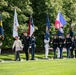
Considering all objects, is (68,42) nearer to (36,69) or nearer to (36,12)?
(36,12)

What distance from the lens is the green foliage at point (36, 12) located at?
3142cm

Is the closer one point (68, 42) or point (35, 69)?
point (35, 69)

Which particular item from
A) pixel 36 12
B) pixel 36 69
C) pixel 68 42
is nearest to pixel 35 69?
pixel 36 69

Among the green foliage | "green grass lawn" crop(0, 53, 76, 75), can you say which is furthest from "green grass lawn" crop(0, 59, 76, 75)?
the green foliage

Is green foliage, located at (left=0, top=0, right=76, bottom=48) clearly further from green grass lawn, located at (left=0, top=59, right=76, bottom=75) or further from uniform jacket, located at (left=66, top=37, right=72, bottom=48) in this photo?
green grass lawn, located at (left=0, top=59, right=76, bottom=75)

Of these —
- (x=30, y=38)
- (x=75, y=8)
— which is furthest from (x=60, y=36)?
(x=75, y=8)

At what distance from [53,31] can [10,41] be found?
6.48 meters

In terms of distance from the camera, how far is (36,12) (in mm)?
37375

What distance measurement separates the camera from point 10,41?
3209 cm

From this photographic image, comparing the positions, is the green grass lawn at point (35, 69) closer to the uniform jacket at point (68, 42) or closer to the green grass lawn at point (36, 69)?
the green grass lawn at point (36, 69)

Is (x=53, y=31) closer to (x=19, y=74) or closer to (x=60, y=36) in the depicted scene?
(x=60, y=36)

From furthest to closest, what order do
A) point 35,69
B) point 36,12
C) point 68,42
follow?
point 36,12, point 68,42, point 35,69

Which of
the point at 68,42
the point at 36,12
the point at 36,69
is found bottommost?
the point at 36,69

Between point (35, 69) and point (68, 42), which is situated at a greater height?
point (68, 42)
